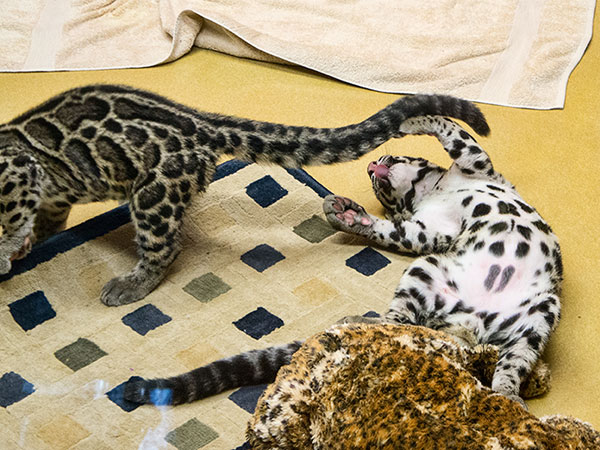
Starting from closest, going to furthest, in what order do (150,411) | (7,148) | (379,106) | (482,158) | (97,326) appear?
(150,411)
(97,326)
(7,148)
(482,158)
(379,106)

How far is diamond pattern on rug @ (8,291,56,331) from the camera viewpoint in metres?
2.64

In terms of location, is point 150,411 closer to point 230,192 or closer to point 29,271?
point 29,271

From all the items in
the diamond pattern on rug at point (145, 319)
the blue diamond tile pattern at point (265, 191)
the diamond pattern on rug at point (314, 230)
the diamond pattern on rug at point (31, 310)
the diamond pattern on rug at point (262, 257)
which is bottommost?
the diamond pattern on rug at point (31, 310)

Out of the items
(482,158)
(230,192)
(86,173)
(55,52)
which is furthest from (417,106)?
(55,52)

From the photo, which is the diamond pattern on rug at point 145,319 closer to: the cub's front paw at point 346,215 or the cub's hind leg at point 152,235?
the cub's hind leg at point 152,235

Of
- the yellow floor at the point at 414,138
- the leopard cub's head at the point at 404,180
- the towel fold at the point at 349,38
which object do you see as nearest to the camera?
the leopard cub's head at the point at 404,180

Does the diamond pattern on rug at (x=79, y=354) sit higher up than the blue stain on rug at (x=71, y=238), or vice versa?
the blue stain on rug at (x=71, y=238)

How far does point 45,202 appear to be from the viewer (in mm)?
2934

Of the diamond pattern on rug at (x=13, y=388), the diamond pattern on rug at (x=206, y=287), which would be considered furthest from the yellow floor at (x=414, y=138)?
the diamond pattern on rug at (x=13, y=388)

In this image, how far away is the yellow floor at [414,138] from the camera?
10.8ft

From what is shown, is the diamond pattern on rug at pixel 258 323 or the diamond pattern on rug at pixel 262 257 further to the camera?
the diamond pattern on rug at pixel 262 257

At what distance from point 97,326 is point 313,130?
0.99 m

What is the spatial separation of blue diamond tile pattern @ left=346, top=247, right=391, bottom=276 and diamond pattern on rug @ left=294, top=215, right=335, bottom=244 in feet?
0.54

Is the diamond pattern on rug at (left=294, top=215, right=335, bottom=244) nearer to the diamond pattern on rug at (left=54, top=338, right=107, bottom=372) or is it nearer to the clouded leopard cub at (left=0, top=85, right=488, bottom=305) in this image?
the clouded leopard cub at (left=0, top=85, right=488, bottom=305)
